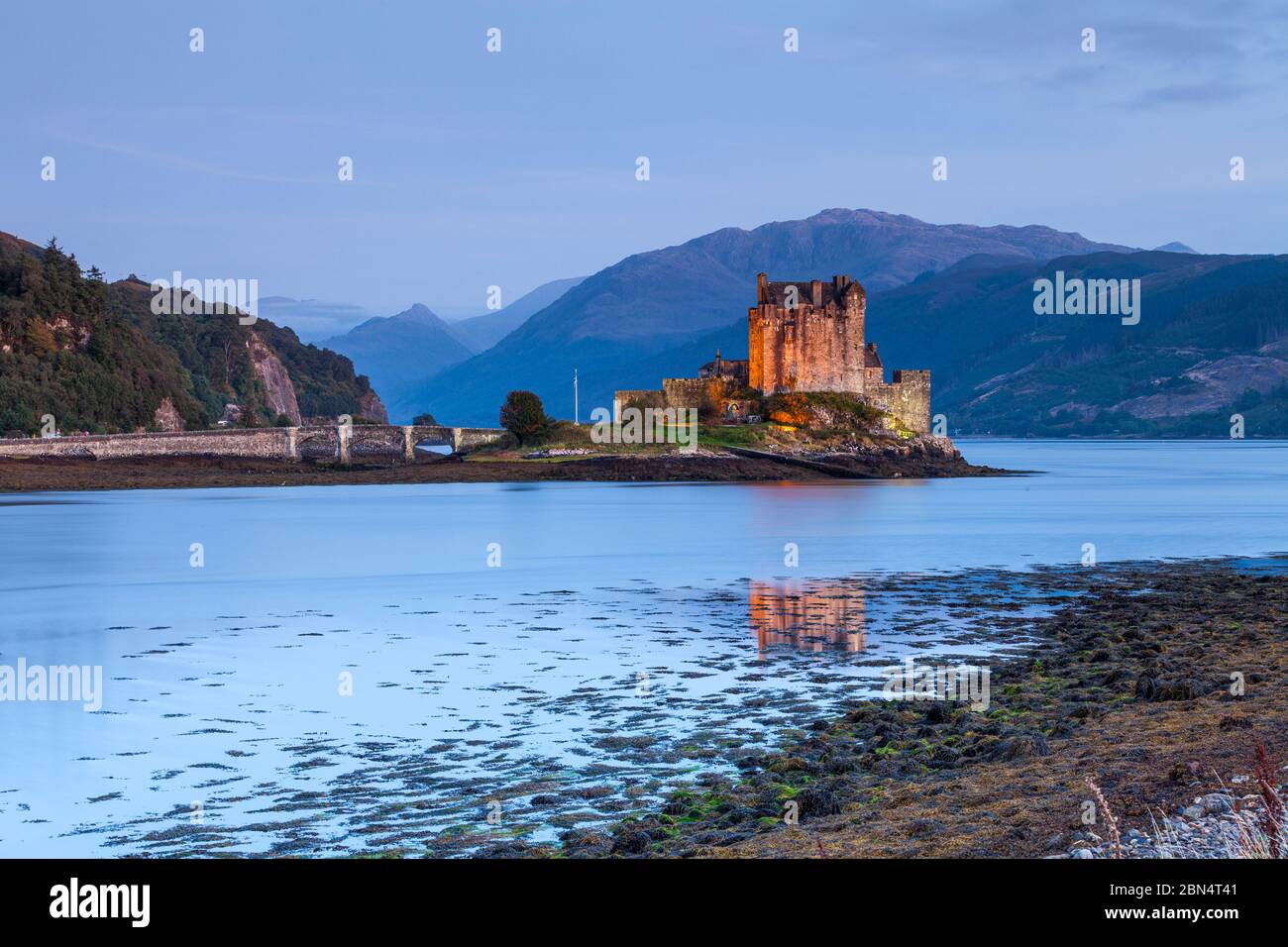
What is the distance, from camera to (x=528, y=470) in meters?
103

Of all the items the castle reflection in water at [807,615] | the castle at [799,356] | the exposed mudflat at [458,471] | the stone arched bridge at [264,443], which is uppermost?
the castle at [799,356]

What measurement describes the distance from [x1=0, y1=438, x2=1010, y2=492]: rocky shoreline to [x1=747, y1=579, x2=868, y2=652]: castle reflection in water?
62522mm

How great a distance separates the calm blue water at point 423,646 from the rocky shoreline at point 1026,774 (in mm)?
1097

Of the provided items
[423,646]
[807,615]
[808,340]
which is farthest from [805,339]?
[423,646]

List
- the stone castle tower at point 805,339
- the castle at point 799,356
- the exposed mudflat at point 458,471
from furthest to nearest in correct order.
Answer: the castle at point 799,356, the stone castle tower at point 805,339, the exposed mudflat at point 458,471

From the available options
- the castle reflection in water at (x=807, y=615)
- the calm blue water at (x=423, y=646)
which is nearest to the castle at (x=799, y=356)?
the calm blue water at (x=423, y=646)

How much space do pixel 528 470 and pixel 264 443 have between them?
23581 mm

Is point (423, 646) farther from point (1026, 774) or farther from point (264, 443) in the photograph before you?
point (264, 443)

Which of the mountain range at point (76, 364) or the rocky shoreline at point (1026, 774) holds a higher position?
the mountain range at point (76, 364)

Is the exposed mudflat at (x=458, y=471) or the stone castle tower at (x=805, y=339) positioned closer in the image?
the exposed mudflat at (x=458, y=471)

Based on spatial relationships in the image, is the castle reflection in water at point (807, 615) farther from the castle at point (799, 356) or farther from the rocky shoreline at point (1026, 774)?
the castle at point (799, 356)

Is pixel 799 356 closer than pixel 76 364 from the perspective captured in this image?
Yes

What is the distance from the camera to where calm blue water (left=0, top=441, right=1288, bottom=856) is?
13469mm

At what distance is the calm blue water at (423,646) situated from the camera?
13.5 metres
